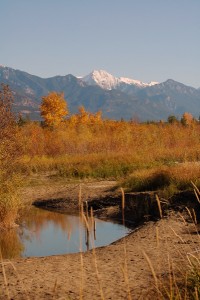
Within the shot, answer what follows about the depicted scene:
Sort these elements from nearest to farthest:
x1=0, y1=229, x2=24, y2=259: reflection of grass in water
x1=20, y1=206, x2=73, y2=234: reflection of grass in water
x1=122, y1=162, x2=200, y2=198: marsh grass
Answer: x1=0, y1=229, x2=24, y2=259: reflection of grass in water
x1=20, y1=206, x2=73, y2=234: reflection of grass in water
x1=122, y1=162, x2=200, y2=198: marsh grass

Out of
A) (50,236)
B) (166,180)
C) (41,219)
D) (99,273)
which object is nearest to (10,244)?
(50,236)

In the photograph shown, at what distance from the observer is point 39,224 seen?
1738 cm

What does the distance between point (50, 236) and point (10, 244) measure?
1654 mm

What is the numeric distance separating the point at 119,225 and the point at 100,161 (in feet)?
40.8

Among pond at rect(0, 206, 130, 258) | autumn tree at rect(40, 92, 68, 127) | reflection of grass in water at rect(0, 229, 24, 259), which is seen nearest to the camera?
reflection of grass in water at rect(0, 229, 24, 259)

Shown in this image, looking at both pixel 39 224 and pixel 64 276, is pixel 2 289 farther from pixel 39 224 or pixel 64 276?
pixel 39 224

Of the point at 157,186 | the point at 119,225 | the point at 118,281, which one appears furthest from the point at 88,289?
the point at 157,186

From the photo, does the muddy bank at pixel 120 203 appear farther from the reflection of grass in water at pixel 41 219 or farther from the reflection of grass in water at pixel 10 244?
the reflection of grass in water at pixel 10 244

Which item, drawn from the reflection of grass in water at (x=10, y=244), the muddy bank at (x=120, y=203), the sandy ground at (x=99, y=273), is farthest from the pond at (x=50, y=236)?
the sandy ground at (x=99, y=273)

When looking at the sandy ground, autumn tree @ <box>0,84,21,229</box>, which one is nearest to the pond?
autumn tree @ <box>0,84,21,229</box>

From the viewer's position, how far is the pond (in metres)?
13.2

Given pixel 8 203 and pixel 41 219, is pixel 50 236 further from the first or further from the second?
pixel 41 219

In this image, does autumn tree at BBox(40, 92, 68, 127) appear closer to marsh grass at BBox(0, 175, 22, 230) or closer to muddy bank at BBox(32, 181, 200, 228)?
muddy bank at BBox(32, 181, 200, 228)

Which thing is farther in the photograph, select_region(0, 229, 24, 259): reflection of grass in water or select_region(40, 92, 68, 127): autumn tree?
select_region(40, 92, 68, 127): autumn tree
